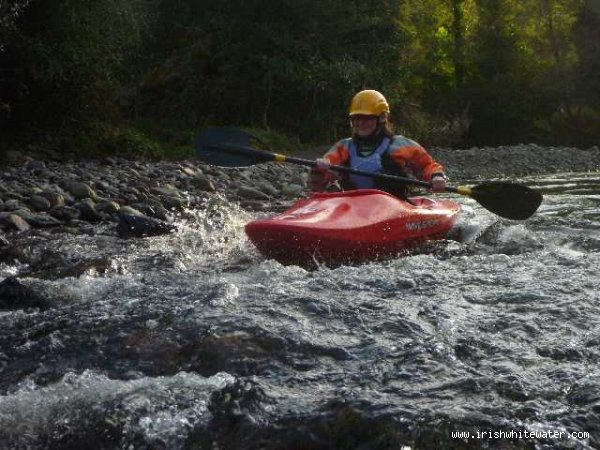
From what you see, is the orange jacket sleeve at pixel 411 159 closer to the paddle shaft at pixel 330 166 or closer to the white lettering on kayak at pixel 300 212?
the paddle shaft at pixel 330 166

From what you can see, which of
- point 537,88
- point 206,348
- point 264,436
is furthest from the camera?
point 537,88

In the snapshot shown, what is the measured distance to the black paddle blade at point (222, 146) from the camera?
6043 millimetres

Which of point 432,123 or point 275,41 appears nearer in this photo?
point 275,41

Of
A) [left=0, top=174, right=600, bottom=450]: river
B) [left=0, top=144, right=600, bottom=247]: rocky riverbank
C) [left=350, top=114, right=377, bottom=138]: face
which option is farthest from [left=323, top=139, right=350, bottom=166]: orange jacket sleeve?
[left=0, top=174, right=600, bottom=450]: river

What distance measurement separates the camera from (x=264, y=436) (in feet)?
7.45

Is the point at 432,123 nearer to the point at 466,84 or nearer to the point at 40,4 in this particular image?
the point at 466,84

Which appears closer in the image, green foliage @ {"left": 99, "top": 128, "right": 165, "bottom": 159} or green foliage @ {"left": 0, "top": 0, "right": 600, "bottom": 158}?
green foliage @ {"left": 0, "top": 0, "right": 600, "bottom": 158}

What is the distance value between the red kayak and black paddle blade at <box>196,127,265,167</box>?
1085 mm

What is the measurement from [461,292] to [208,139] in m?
2.92

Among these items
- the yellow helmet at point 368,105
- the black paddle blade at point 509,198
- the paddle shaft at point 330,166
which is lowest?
the black paddle blade at point 509,198

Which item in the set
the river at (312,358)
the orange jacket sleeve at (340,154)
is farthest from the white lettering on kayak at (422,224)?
the orange jacket sleeve at (340,154)

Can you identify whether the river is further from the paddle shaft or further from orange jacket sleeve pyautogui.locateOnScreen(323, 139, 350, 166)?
orange jacket sleeve pyautogui.locateOnScreen(323, 139, 350, 166)

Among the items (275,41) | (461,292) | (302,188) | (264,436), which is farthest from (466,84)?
(264,436)

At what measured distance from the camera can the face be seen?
19.6 ft
